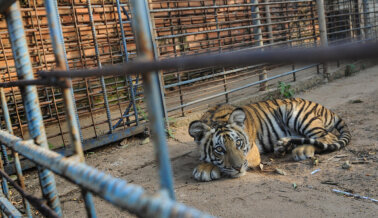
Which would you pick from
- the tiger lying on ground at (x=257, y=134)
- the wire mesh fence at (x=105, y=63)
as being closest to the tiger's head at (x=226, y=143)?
the tiger lying on ground at (x=257, y=134)

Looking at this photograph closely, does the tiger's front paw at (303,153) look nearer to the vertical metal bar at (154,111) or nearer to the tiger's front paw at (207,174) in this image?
the tiger's front paw at (207,174)

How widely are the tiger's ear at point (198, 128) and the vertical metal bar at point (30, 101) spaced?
2195 millimetres

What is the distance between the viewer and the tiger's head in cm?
328

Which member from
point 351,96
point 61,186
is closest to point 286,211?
point 61,186

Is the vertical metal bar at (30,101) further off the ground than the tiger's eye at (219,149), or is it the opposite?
the vertical metal bar at (30,101)

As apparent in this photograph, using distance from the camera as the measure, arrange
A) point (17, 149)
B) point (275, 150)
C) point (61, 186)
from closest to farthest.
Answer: point (17, 149), point (61, 186), point (275, 150)

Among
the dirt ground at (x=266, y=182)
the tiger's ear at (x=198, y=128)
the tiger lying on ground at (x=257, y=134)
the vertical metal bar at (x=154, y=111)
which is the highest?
the vertical metal bar at (x=154, y=111)

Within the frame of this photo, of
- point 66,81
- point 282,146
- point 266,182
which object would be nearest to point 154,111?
point 66,81

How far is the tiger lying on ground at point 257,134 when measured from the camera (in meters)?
3.36

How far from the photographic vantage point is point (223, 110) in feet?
13.3

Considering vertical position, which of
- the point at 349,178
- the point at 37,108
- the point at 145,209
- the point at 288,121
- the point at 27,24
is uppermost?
the point at 27,24

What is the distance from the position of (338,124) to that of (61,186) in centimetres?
337

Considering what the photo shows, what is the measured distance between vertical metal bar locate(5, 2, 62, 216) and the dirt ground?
1.45m

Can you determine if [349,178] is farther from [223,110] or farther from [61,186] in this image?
[61,186]
